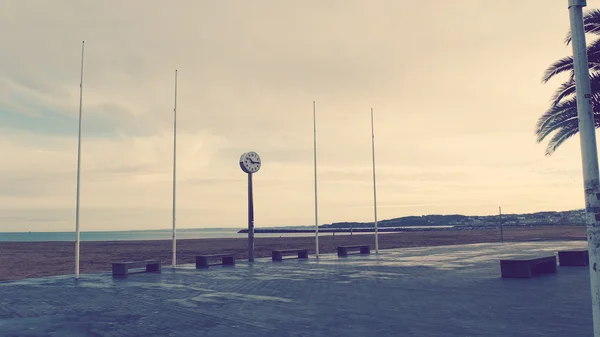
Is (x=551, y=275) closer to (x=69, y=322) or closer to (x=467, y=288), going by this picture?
(x=467, y=288)

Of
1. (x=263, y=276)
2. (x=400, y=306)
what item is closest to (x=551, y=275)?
(x=400, y=306)

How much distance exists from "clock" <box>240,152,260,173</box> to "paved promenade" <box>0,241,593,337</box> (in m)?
9.22

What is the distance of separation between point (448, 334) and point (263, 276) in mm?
11369

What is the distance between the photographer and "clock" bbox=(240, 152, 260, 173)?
27547 millimetres

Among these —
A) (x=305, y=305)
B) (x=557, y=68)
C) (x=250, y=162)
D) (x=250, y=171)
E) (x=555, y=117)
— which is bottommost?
(x=305, y=305)

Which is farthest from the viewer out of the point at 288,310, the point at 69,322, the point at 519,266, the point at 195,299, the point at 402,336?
the point at 519,266

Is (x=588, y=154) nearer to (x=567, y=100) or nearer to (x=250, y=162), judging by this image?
(x=567, y=100)

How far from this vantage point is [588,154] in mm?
6043

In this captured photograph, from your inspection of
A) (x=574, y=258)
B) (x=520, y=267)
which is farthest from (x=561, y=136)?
(x=520, y=267)

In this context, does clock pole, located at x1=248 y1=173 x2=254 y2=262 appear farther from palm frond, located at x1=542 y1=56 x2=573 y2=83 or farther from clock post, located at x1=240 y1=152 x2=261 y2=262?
palm frond, located at x1=542 y1=56 x2=573 y2=83

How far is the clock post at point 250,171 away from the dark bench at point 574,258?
1531 centimetres

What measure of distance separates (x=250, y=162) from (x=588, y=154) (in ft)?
74.5

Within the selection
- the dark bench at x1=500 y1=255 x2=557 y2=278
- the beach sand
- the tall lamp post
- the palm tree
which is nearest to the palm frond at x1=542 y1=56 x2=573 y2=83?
the palm tree

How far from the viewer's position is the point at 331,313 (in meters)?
10.9
